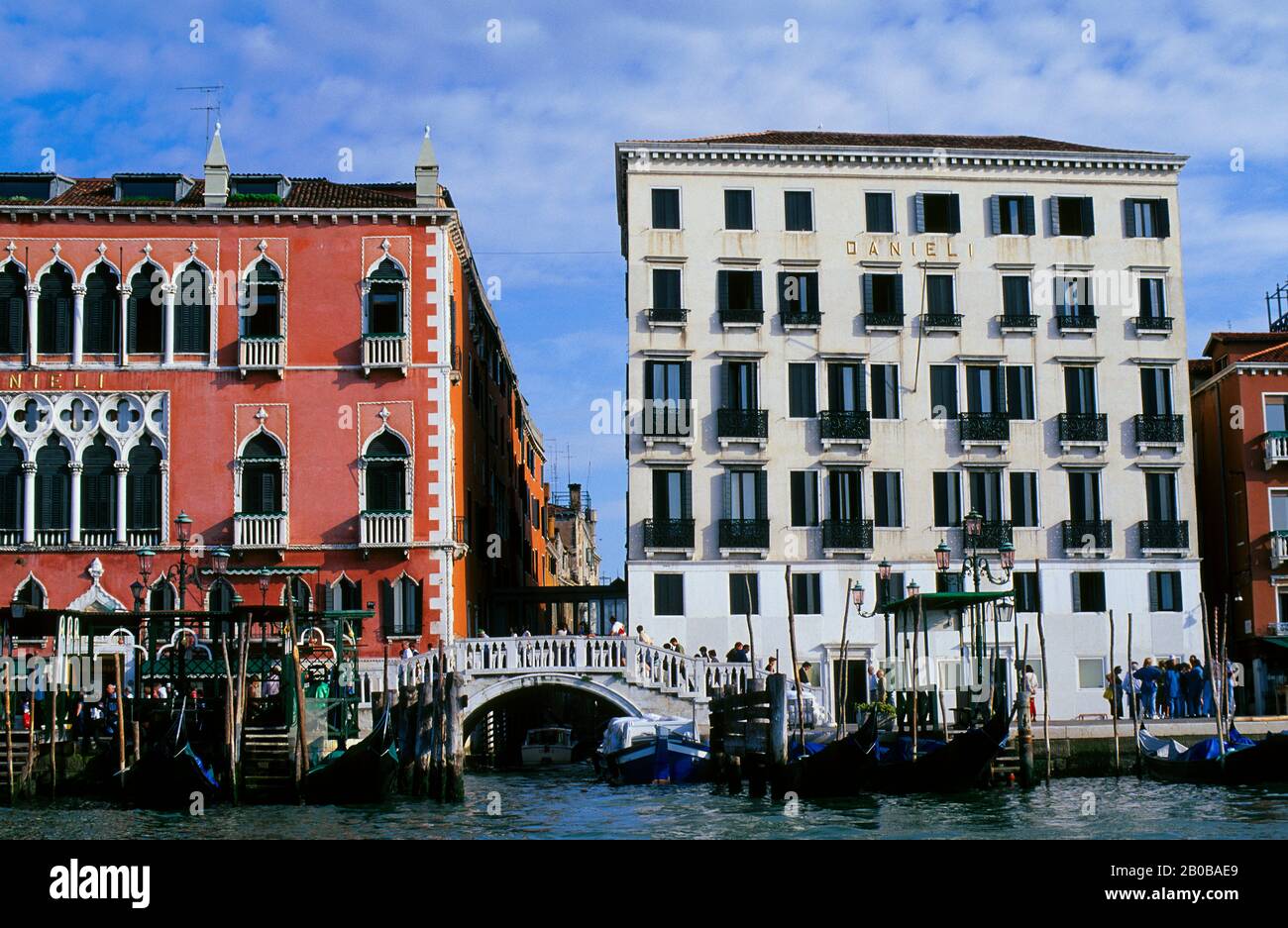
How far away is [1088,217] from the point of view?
33469mm

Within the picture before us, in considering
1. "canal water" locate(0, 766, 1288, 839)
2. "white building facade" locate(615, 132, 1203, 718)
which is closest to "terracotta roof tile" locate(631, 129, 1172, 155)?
"white building facade" locate(615, 132, 1203, 718)

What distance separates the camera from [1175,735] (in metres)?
25.8

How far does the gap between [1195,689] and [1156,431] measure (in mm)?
7247

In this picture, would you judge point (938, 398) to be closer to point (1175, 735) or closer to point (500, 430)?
point (1175, 735)

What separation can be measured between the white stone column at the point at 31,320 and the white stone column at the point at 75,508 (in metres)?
2.12

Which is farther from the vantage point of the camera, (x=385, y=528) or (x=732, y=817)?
(x=385, y=528)

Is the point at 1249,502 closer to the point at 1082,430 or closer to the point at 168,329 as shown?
the point at 1082,430

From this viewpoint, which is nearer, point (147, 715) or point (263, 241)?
point (147, 715)

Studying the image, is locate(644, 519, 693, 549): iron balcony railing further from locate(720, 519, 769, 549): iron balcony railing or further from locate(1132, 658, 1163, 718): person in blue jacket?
locate(1132, 658, 1163, 718): person in blue jacket

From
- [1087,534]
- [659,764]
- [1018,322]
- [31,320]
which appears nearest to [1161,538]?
[1087,534]

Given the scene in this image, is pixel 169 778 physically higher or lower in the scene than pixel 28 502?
lower

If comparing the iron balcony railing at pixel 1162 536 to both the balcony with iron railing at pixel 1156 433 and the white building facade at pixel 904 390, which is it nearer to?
the white building facade at pixel 904 390
